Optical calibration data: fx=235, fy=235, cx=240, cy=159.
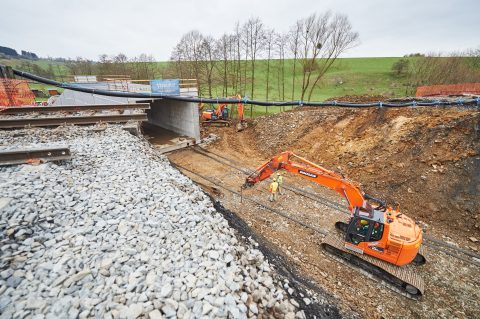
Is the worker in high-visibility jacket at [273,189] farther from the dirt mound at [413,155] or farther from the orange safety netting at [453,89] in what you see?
the orange safety netting at [453,89]

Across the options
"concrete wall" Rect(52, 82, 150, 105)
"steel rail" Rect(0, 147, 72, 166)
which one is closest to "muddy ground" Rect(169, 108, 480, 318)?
"steel rail" Rect(0, 147, 72, 166)

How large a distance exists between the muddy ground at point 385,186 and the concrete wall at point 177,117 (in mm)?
2945

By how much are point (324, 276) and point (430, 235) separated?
535 cm

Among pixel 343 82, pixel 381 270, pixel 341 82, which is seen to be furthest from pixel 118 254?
pixel 343 82

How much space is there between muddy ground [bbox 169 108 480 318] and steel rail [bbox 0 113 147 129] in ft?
16.7

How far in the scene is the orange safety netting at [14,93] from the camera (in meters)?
16.0

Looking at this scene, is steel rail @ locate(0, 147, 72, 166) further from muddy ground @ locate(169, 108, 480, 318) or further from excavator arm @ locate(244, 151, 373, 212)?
excavator arm @ locate(244, 151, 373, 212)

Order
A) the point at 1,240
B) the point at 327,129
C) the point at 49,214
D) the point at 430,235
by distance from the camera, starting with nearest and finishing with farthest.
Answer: the point at 1,240, the point at 49,214, the point at 430,235, the point at 327,129

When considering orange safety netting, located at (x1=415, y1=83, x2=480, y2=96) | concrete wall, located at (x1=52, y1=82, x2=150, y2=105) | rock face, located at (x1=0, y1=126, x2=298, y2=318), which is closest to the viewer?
rock face, located at (x1=0, y1=126, x2=298, y2=318)

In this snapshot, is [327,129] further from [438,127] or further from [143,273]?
[143,273]

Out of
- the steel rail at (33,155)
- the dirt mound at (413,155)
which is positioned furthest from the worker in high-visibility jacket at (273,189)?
the steel rail at (33,155)

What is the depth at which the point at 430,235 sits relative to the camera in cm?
945

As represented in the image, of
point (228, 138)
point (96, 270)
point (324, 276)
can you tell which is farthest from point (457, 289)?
point (228, 138)

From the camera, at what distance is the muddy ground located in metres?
7.07
